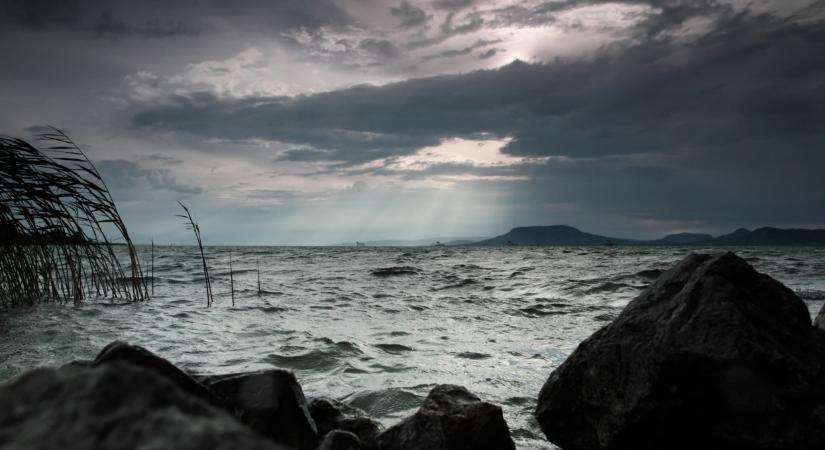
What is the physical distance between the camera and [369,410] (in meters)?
Result: 4.37

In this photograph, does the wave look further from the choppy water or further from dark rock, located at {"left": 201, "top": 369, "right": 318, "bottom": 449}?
dark rock, located at {"left": 201, "top": 369, "right": 318, "bottom": 449}

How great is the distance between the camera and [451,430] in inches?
117

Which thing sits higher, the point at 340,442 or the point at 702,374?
the point at 702,374

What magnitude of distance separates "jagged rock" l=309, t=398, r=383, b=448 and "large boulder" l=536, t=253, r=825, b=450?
4.41 feet

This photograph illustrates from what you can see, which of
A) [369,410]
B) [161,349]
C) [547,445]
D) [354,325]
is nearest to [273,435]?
[369,410]

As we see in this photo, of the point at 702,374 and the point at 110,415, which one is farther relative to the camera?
the point at 702,374

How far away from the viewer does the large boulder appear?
2.79 m

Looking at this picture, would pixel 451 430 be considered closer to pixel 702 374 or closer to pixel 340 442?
pixel 340 442

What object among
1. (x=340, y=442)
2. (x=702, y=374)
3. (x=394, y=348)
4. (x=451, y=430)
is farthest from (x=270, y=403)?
(x=394, y=348)

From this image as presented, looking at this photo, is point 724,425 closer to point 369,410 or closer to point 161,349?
point 369,410

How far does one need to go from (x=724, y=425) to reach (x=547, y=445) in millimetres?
1243

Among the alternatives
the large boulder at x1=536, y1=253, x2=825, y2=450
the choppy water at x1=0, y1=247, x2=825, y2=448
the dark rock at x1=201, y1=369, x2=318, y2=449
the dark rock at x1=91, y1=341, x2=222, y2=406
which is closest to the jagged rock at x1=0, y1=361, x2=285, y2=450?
the dark rock at x1=91, y1=341, x2=222, y2=406

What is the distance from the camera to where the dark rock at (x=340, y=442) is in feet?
9.56

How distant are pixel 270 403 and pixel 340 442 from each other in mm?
500
